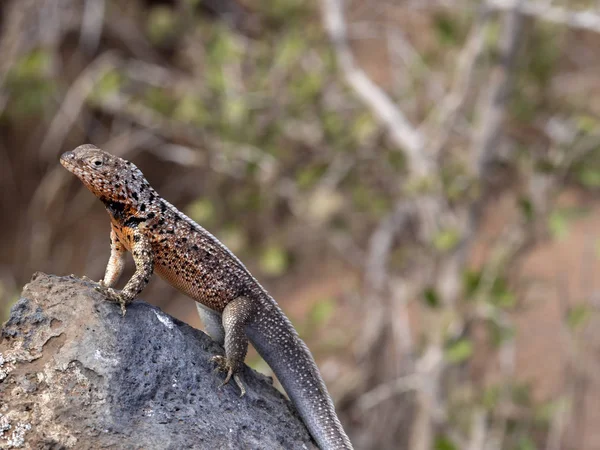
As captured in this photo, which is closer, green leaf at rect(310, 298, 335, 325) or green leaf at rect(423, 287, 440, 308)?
green leaf at rect(423, 287, 440, 308)

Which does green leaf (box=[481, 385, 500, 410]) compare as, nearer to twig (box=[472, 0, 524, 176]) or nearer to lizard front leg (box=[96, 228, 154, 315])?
twig (box=[472, 0, 524, 176])

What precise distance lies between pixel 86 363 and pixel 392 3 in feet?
26.7

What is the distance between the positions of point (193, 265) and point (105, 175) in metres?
0.53

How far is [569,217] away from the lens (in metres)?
5.21

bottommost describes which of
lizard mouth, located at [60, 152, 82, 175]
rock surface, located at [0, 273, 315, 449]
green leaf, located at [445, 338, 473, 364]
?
green leaf, located at [445, 338, 473, 364]

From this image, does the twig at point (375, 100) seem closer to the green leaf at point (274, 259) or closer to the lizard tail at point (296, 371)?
the green leaf at point (274, 259)

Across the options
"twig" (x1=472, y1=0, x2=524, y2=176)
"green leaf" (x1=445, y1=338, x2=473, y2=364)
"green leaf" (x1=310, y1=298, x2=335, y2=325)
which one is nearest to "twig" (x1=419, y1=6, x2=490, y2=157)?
"twig" (x1=472, y1=0, x2=524, y2=176)

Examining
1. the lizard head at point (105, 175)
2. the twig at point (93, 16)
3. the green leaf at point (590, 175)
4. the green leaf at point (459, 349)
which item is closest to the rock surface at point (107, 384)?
the lizard head at point (105, 175)

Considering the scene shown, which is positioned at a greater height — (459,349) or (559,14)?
(559,14)

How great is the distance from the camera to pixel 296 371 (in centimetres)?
298

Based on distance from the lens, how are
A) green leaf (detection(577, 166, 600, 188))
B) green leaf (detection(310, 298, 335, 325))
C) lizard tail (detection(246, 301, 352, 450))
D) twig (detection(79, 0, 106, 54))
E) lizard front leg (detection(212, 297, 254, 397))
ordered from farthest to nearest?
twig (detection(79, 0, 106, 54)) < green leaf (detection(310, 298, 335, 325)) < green leaf (detection(577, 166, 600, 188)) < lizard tail (detection(246, 301, 352, 450)) < lizard front leg (detection(212, 297, 254, 397))

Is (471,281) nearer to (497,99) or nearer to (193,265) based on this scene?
(497,99)

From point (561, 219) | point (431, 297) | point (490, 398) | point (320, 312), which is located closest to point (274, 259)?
point (320, 312)

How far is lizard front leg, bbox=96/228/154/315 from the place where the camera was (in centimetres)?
252
